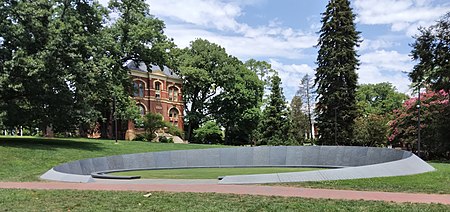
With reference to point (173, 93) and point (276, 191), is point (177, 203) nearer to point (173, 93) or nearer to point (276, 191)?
point (276, 191)

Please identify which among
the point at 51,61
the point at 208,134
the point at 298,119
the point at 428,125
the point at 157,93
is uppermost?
the point at 157,93

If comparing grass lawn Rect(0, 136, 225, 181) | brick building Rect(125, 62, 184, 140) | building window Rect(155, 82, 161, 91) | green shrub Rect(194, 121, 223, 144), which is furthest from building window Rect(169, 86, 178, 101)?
grass lawn Rect(0, 136, 225, 181)

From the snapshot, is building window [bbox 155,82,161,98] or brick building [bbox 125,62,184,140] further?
building window [bbox 155,82,161,98]

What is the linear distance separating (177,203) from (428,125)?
30258 mm

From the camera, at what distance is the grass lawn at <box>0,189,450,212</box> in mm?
7746

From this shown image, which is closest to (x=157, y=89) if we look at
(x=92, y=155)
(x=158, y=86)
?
(x=158, y=86)

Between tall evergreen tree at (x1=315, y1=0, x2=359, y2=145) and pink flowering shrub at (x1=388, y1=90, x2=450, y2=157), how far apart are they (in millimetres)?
4399

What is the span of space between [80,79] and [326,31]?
26.5 metres

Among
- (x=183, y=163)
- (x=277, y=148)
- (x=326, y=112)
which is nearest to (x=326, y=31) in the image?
(x=326, y=112)

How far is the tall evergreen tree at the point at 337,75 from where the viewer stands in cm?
4084

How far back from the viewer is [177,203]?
8.37m

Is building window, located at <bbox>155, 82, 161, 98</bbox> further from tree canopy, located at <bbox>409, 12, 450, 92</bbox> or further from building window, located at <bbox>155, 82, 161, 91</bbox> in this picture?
tree canopy, located at <bbox>409, 12, 450, 92</bbox>

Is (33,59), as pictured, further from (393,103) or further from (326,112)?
(393,103)

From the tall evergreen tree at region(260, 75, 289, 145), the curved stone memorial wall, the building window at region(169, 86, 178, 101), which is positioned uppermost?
the building window at region(169, 86, 178, 101)
